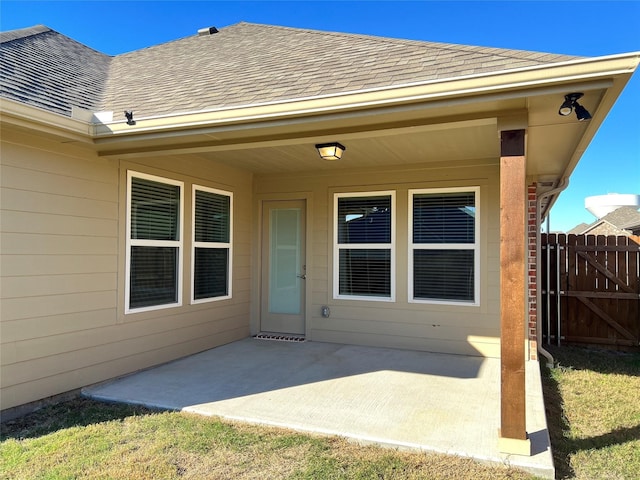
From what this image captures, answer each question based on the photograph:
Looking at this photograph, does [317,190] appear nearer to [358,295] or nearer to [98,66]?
[358,295]

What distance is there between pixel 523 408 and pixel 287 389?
6.99 ft

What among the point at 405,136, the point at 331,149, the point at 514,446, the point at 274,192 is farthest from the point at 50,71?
the point at 514,446

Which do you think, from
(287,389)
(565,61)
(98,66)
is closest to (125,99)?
(98,66)

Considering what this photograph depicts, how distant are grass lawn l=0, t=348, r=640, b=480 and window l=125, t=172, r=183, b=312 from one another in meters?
1.32

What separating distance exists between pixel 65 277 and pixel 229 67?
2.95 meters

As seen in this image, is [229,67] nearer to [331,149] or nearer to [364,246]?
[331,149]

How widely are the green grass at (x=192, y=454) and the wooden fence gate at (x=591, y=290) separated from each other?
4913mm

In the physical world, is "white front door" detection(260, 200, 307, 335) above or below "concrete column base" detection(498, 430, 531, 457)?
above

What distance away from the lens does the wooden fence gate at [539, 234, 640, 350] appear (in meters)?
6.49

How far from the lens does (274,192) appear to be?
659 cm

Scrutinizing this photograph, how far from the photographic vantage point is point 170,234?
513cm

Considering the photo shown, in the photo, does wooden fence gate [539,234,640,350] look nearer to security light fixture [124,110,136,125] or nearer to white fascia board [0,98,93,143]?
security light fixture [124,110,136,125]

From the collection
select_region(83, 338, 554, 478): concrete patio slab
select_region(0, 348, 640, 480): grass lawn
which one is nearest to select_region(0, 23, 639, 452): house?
select_region(83, 338, 554, 478): concrete patio slab

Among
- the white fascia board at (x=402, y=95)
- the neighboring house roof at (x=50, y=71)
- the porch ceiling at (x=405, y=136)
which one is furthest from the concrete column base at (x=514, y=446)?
the neighboring house roof at (x=50, y=71)
